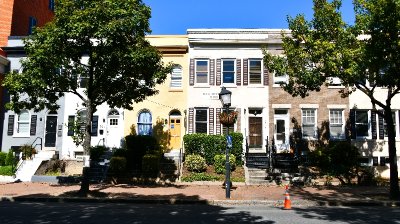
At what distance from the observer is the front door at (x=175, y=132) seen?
81.8 ft

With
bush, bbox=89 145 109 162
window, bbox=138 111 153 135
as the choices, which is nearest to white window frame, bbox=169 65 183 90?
window, bbox=138 111 153 135

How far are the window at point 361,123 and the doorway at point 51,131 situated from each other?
19314 mm

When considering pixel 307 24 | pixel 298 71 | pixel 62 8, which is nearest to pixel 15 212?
pixel 62 8

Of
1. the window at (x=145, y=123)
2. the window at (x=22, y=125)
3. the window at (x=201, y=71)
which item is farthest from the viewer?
the window at (x=22, y=125)

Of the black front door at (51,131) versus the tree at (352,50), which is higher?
the tree at (352,50)

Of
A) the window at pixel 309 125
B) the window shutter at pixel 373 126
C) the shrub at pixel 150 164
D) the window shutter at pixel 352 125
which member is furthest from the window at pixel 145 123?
the window shutter at pixel 373 126

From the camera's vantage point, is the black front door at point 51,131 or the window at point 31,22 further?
the window at point 31,22

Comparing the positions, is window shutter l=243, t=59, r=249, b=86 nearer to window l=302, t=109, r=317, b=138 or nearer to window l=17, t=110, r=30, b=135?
window l=302, t=109, r=317, b=138

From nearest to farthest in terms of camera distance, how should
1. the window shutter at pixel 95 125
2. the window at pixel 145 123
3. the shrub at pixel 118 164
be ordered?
the shrub at pixel 118 164 < the window at pixel 145 123 < the window shutter at pixel 95 125

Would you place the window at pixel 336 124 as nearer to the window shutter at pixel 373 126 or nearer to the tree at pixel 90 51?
the window shutter at pixel 373 126

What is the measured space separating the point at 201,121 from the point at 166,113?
236 cm

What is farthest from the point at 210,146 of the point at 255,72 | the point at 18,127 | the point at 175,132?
the point at 18,127

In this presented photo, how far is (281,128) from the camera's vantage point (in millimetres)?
24328

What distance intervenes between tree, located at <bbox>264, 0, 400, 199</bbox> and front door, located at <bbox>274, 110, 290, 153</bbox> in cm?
714
